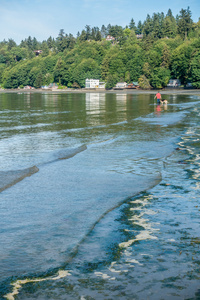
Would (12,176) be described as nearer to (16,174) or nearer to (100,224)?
(16,174)

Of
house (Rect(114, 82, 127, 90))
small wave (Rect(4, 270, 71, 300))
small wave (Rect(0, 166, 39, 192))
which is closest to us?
small wave (Rect(4, 270, 71, 300))

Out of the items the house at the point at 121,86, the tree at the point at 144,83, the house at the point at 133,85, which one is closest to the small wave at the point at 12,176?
the tree at the point at 144,83

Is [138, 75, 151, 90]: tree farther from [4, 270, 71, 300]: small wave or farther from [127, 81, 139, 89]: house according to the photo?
[4, 270, 71, 300]: small wave

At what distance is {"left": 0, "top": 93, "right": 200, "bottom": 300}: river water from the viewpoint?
5.37 m

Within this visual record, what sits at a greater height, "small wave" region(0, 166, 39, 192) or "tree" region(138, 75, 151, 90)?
"tree" region(138, 75, 151, 90)

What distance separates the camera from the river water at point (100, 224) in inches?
211

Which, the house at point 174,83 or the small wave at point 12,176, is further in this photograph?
the house at point 174,83

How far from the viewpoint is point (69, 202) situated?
9.20 meters

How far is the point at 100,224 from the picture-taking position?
7656 mm

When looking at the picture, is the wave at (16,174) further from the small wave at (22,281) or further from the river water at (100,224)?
the small wave at (22,281)

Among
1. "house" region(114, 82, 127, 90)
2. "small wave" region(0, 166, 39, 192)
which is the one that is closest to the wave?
"small wave" region(0, 166, 39, 192)

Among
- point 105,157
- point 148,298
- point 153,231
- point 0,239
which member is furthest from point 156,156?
point 148,298

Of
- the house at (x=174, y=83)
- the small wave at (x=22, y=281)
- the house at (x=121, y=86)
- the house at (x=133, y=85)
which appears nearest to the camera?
the small wave at (x=22, y=281)

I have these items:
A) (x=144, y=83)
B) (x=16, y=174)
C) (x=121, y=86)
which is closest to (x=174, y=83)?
(x=144, y=83)
